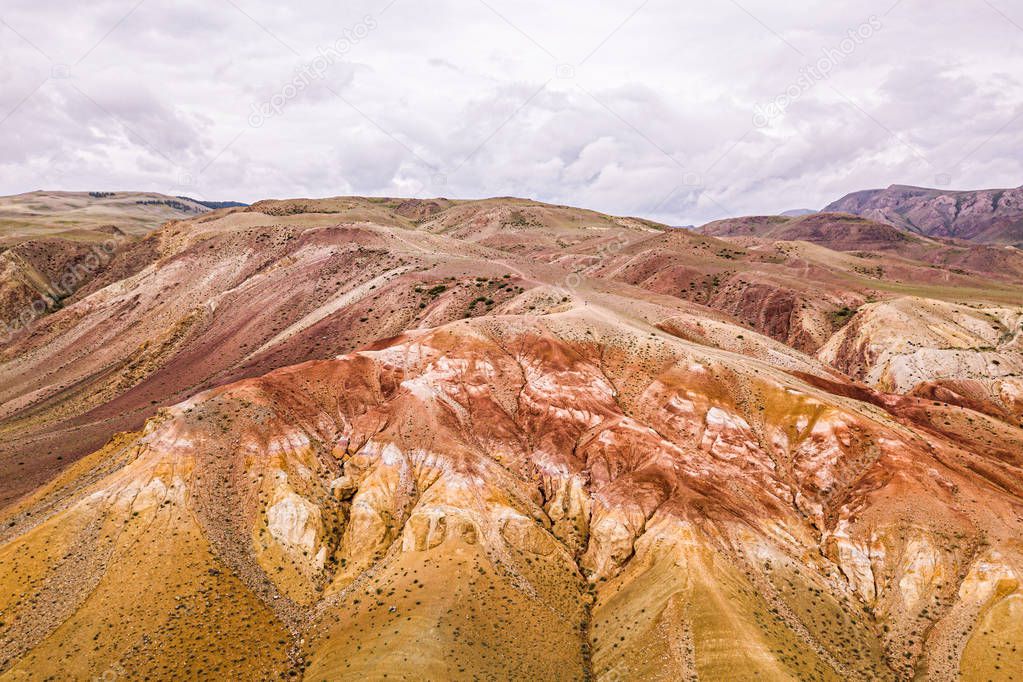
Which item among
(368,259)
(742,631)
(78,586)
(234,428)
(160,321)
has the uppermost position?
(368,259)

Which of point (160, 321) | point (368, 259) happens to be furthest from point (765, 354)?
point (160, 321)

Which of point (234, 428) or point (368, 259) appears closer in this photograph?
point (234, 428)

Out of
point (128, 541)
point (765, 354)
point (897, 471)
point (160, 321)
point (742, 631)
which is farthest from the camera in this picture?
point (160, 321)

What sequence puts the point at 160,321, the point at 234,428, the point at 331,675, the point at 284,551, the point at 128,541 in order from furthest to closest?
1. the point at 160,321
2. the point at 234,428
3. the point at 284,551
4. the point at 128,541
5. the point at 331,675

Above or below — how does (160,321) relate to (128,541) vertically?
above

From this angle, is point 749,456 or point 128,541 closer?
point 128,541

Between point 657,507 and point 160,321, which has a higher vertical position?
point 160,321

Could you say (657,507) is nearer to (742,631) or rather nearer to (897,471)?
(742,631)

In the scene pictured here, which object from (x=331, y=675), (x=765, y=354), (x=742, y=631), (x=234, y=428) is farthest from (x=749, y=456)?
(x=234, y=428)

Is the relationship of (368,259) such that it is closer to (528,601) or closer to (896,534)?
(528,601)
